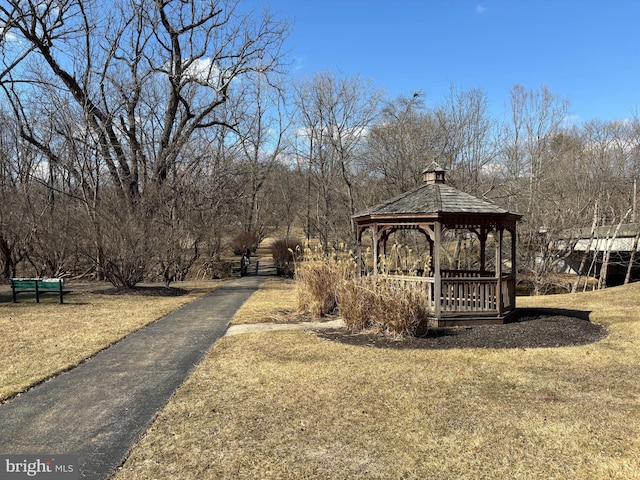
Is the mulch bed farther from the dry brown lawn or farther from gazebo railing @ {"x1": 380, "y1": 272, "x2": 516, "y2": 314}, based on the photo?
the dry brown lawn

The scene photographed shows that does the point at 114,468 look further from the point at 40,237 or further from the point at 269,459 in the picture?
the point at 40,237

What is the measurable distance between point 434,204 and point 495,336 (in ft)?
9.70

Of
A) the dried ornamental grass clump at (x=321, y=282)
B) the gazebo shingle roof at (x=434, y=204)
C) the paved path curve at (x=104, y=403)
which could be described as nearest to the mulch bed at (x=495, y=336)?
the dried ornamental grass clump at (x=321, y=282)

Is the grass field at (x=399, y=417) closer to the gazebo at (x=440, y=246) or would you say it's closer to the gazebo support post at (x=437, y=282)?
the gazebo support post at (x=437, y=282)

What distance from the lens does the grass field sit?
12.0ft

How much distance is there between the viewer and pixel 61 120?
1952cm

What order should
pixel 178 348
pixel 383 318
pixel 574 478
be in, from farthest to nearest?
pixel 383 318 < pixel 178 348 < pixel 574 478

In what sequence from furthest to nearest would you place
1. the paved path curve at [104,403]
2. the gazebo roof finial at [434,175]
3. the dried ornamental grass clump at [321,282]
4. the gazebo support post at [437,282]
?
the gazebo roof finial at [434,175] → the dried ornamental grass clump at [321,282] → the gazebo support post at [437,282] → the paved path curve at [104,403]

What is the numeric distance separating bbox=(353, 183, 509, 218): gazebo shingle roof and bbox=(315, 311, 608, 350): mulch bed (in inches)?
94.8

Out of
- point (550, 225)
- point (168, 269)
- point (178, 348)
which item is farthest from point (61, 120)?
point (550, 225)

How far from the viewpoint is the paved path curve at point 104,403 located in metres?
3.95

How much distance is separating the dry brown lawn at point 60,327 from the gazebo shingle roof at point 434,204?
6.07 metres

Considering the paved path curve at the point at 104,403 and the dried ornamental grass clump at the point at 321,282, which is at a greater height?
the dried ornamental grass clump at the point at 321,282

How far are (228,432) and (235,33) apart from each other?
22.5m
